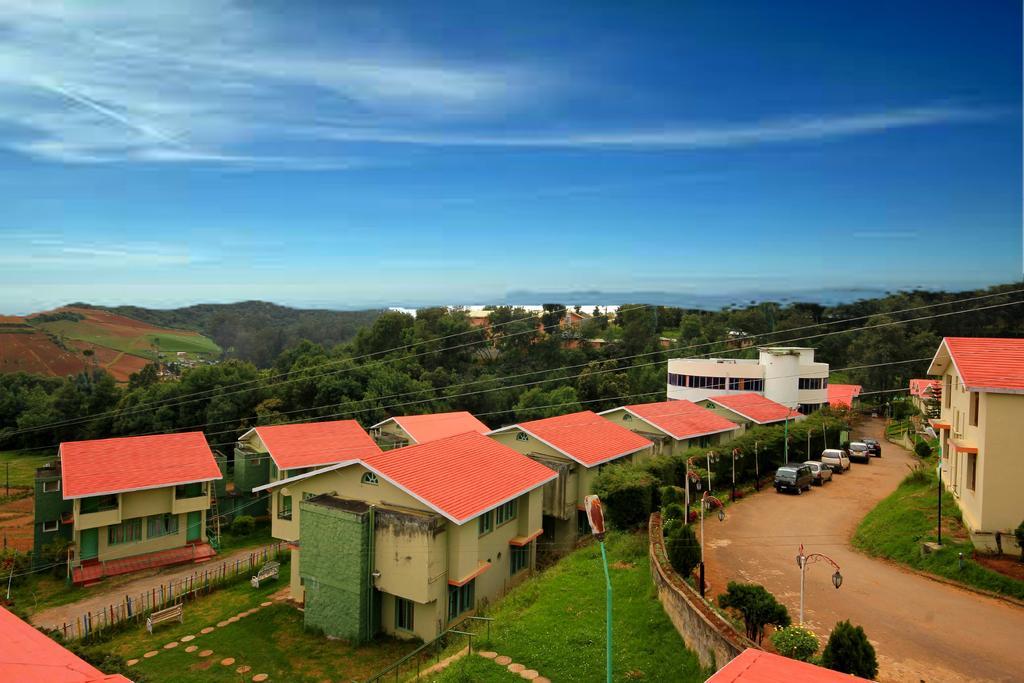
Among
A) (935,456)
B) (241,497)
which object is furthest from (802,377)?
(241,497)

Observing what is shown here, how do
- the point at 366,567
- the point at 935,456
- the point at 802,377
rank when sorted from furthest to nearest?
the point at 802,377 → the point at 935,456 → the point at 366,567

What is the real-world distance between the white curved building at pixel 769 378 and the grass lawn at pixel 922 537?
2253 cm

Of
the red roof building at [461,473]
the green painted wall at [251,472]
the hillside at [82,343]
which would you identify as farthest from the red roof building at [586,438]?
the hillside at [82,343]

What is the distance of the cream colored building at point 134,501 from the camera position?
73.7 feet

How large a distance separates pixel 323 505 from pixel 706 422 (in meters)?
19.5

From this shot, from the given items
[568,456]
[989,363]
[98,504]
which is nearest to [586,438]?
[568,456]

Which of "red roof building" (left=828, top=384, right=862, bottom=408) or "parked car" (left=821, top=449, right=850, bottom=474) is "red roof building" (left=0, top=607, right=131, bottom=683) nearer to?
"parked car" (left=821, top=449, right=850, bottom=474)

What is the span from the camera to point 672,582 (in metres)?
12.6

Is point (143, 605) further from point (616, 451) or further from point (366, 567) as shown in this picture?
point (616, 451)

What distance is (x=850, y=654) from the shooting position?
29.3 ft

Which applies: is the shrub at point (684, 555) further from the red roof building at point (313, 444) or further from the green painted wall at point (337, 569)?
the red roof building at point (313, 444)

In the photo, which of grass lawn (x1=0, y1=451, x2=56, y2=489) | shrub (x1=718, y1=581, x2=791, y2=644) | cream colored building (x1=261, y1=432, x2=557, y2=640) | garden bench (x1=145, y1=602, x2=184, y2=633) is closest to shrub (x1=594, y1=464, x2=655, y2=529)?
cream colored building (x1=261, y1=432, x2=557, y2=640)

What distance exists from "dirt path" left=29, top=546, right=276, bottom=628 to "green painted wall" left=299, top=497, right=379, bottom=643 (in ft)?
26.5

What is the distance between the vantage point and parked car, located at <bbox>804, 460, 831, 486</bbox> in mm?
24469
